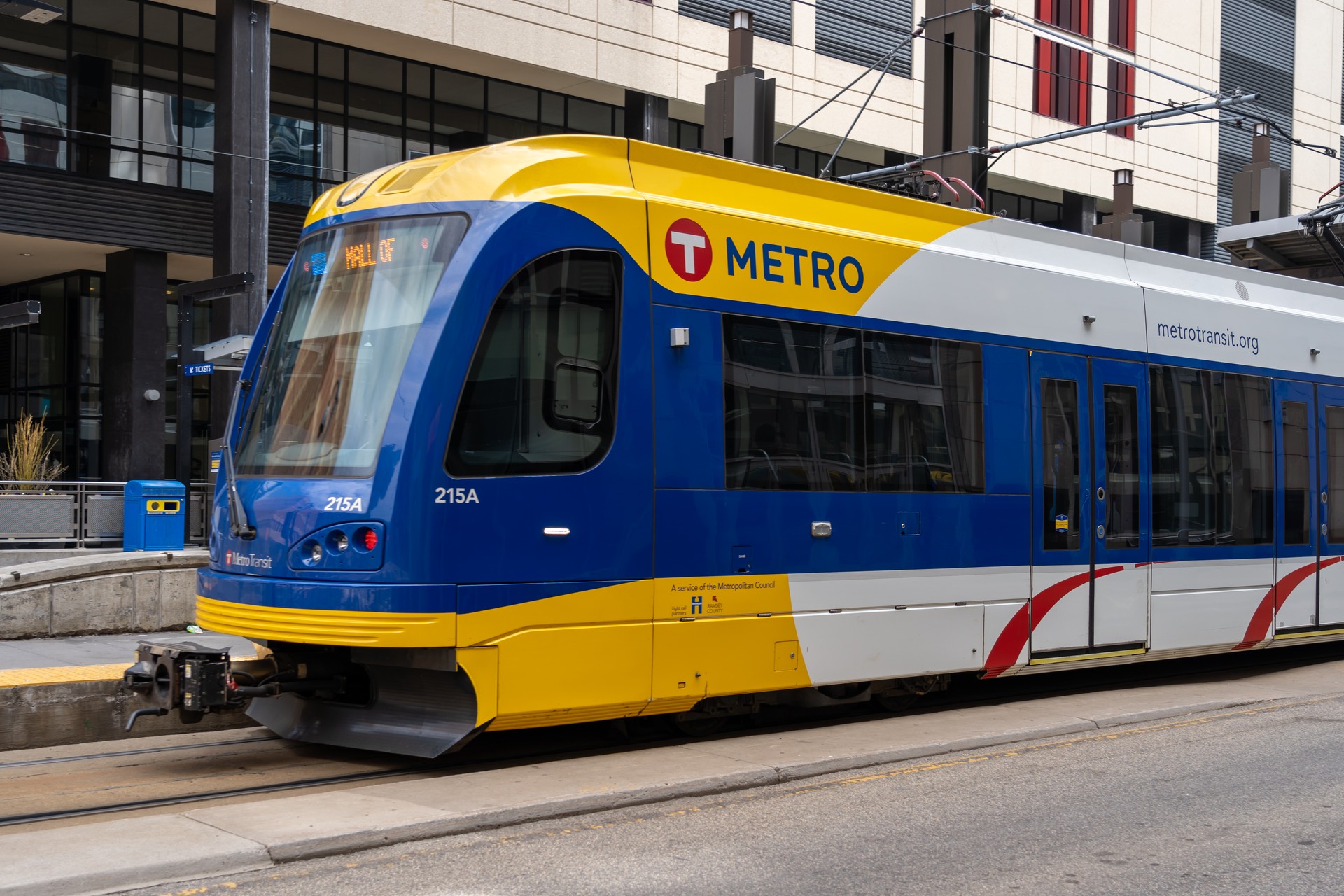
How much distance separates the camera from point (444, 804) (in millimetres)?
6672

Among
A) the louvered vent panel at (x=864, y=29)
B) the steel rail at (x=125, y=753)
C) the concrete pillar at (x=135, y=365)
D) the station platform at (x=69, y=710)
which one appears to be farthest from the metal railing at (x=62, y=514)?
the louvered vent panel at (x=864, y=29)

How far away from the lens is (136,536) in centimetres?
1834

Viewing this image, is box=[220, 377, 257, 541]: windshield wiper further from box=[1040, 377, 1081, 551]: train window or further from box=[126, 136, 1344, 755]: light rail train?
box=[1040, 377, 1081, 551]: train window

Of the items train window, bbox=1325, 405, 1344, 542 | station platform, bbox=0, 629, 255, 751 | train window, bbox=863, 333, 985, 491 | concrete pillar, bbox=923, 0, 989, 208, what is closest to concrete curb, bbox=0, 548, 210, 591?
station platform, bbox=0, 629, 255, 751

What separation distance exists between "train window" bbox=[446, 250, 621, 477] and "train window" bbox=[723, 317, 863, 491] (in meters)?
0.99

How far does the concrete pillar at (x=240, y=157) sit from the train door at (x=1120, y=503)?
14183 millimetres

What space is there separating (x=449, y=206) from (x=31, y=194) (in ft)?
51.9

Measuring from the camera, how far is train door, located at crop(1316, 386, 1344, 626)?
42.8 ft

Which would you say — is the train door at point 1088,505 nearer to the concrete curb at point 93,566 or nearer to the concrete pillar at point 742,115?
the concrete curb at point 93,566

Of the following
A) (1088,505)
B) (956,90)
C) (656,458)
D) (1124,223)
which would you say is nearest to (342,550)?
(656,458)

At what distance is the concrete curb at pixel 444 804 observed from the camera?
546cm

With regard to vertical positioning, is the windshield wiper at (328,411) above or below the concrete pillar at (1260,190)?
below

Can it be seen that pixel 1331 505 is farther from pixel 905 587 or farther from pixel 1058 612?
pixel 905 587

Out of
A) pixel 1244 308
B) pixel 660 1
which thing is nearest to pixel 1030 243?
pixel 1244 308
